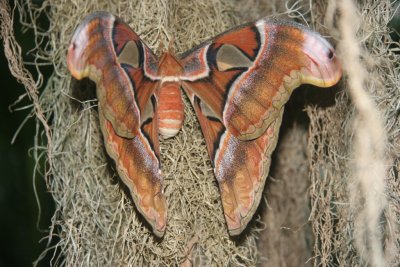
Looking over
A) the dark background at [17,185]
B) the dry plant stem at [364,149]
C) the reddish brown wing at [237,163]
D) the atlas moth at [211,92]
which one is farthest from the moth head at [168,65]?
the dark background at [17,185]

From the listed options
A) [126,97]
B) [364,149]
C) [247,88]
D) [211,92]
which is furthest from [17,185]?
[364,149]

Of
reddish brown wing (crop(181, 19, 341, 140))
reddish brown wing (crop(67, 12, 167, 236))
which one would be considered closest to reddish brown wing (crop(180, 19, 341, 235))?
reddish brown wing (crop(181, 19, 341, 140))

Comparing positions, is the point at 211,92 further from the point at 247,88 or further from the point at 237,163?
the point at 237,163

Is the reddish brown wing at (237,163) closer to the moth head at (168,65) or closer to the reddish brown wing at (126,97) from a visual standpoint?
the moth head at (168,65)

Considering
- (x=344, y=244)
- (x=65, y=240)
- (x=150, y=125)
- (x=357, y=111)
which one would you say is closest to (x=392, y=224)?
(x=344, y=244)

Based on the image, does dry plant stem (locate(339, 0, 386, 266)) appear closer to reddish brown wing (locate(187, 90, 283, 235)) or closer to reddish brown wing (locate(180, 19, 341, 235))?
reddish brown wing (locate(180, 19, 341, 235))

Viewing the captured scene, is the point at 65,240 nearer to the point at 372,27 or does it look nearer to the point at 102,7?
the point at 102,7
